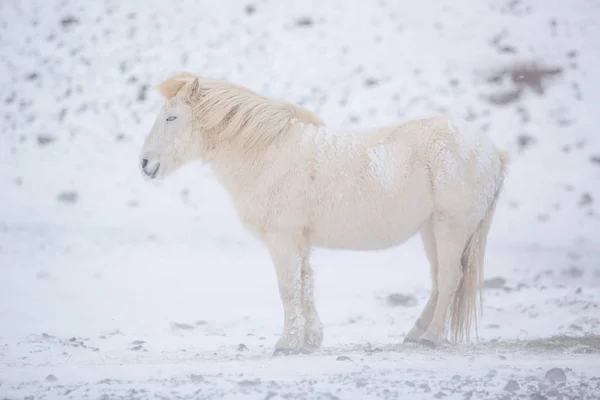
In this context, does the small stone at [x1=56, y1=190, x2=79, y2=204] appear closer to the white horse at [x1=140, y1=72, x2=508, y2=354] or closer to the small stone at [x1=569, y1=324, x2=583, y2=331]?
the white horse at [x1=140, y1=72, x2=508, y2=354]

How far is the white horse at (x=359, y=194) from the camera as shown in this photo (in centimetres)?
611

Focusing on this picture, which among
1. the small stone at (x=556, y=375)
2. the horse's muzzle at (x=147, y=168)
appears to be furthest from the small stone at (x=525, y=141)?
the small stone at (x=556, y=375)

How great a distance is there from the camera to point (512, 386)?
4.41 meters

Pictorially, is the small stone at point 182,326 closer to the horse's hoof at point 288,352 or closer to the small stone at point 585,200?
the horse's hoof at point 288,352

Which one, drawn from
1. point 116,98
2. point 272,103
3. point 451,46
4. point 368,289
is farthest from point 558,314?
point 116,98

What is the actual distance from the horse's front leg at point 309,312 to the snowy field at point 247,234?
20 centimetres

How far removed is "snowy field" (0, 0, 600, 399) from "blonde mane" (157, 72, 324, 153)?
189 cm

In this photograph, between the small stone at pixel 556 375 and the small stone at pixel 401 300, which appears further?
the small stone at pixel 401 300

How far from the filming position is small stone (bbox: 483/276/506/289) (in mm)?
9688

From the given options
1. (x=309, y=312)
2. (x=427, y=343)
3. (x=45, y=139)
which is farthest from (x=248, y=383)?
(x=45, y=139)

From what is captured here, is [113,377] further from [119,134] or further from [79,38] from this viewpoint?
[79,38]

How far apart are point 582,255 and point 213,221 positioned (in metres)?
5.74

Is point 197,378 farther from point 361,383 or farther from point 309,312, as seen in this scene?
point 309,312

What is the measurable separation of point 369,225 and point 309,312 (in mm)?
881
